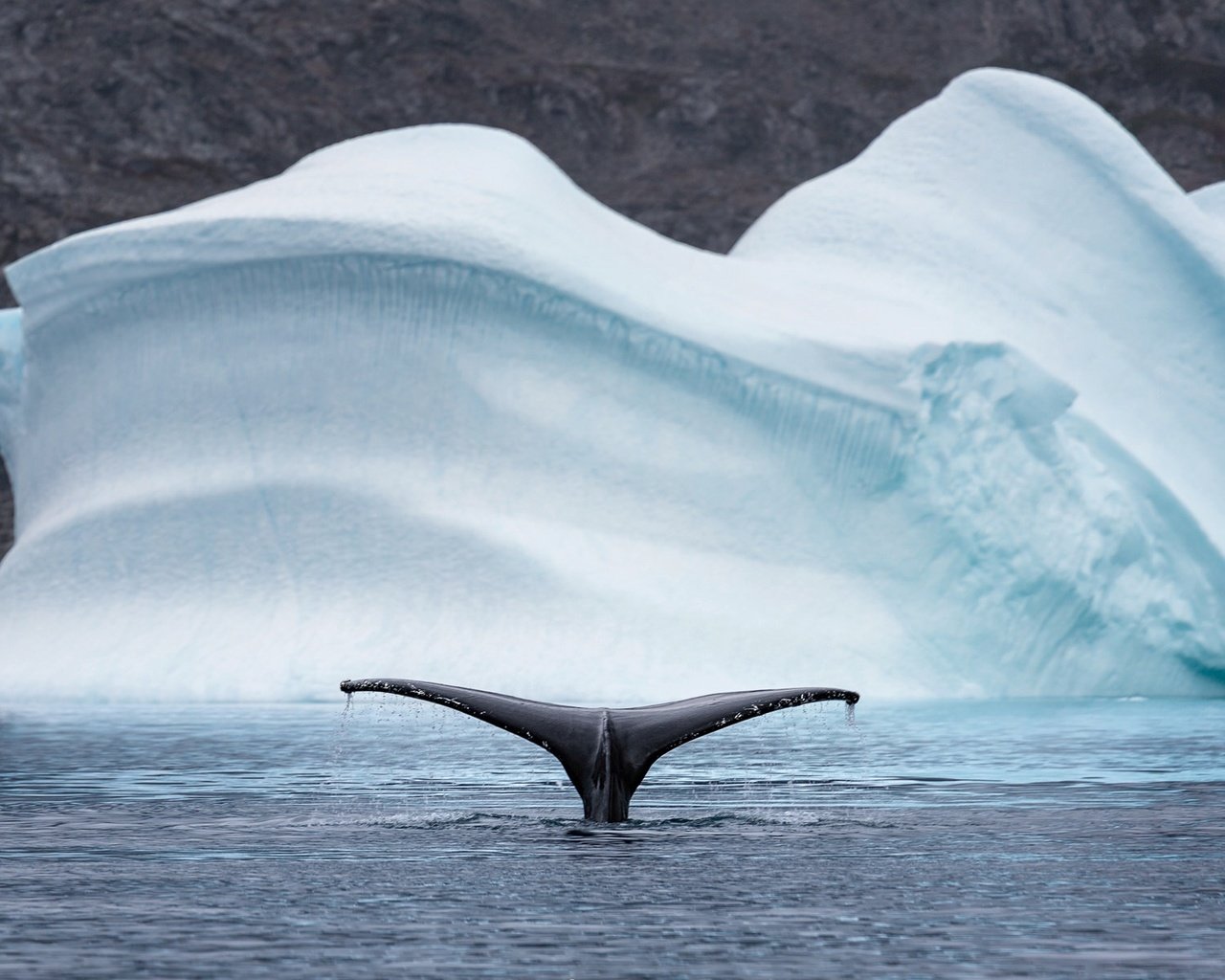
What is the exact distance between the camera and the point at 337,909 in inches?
289

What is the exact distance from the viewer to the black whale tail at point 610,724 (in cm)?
1024

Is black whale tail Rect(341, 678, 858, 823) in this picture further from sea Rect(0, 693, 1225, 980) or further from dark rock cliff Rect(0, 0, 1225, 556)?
dark rock cliff Rect(0, 0, 1225, 556)

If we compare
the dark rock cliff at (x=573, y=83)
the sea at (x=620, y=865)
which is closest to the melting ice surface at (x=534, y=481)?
the sea at (x=620, y=865)

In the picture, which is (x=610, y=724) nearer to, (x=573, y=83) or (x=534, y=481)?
(x=534, y=481)

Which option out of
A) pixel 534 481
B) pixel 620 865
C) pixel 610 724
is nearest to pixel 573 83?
pixel 534 481

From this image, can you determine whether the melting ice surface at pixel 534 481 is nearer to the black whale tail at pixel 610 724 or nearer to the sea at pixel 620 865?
the sea at pixel 620 865

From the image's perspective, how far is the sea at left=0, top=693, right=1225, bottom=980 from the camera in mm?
6312

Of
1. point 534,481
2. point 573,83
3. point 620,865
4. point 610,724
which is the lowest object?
point 620,865

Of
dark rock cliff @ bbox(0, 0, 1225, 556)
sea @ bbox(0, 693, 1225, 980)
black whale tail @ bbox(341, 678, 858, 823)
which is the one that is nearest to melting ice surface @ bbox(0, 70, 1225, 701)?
sea @ bbox(0, 693, 1225, 980)

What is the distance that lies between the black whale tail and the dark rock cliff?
78352mm

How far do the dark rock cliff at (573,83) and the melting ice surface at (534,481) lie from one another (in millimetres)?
59947

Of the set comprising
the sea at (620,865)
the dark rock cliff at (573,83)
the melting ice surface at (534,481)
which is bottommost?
the sea at (620,865)

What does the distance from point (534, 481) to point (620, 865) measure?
60.5 ft

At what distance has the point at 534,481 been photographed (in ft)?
88.6
